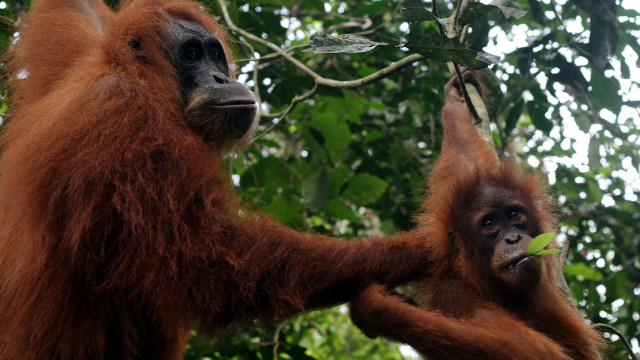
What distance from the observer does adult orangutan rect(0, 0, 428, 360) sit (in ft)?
7.66

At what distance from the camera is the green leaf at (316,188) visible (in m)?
4.10

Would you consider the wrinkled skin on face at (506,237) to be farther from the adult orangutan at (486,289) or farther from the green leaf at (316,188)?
the green leaf at (316,188)

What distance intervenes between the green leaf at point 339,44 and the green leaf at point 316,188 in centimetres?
166

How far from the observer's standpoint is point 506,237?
2.72m

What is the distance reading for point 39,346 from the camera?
8.02 ft

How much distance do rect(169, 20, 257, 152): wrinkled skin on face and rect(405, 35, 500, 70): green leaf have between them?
92 cm

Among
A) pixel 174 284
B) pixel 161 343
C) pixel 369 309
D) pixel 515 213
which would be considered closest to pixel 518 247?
pixel 515 213

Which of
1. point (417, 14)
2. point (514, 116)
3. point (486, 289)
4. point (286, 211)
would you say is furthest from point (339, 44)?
point (514, 116)

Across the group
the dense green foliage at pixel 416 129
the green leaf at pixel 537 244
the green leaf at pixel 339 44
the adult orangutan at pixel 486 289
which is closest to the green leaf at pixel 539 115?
the dense green foliage at pixel 416 129

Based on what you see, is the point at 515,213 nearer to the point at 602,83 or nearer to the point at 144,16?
the point at 602,83

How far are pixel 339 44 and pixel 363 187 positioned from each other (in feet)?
6.65

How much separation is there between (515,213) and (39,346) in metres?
2.30

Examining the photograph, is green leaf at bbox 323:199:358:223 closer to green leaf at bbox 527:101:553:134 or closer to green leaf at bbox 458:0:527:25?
green leaf at bbox 527:101:553:134

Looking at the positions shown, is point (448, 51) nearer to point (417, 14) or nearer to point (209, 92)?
point (417, 14)
